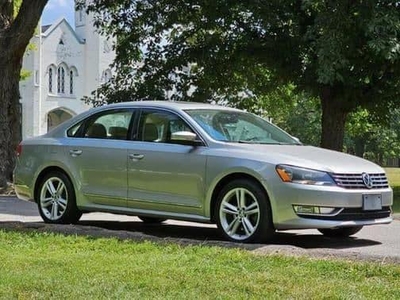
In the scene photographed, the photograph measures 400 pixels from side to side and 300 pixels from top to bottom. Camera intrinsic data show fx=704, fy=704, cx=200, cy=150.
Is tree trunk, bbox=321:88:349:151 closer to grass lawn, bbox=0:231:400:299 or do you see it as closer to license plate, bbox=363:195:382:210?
license plate, bbox=363:195:382:210

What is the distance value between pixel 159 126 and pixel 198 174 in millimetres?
1018

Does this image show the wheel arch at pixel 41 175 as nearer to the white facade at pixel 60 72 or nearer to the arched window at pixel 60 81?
the white facade at pixel 60 72

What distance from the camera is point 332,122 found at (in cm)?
2070

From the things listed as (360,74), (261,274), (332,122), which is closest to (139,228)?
(261,274)

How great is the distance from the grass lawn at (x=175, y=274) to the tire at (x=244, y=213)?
2.82 feet

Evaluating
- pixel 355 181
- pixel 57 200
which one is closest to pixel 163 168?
pixel 57 200

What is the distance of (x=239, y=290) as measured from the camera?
4969mm

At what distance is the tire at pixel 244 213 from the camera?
297 inches

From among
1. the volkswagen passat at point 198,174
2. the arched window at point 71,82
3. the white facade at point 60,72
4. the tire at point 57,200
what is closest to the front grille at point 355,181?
the volkswagen passat at point 198,174

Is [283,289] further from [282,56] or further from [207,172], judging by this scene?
[282,56]

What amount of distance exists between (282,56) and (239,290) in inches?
582

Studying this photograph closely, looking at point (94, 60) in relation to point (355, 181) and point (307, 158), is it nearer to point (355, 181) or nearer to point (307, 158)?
point (307, 158)

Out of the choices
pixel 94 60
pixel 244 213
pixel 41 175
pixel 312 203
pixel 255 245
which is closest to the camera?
pixel 255 245

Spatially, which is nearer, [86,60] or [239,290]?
[239,290]
